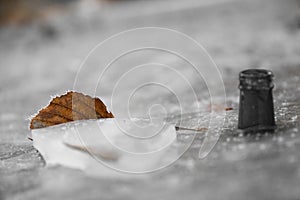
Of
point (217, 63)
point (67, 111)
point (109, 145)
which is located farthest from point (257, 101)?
point (217, 63)

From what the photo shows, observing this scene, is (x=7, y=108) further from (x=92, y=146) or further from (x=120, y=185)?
(x=120, y=185)

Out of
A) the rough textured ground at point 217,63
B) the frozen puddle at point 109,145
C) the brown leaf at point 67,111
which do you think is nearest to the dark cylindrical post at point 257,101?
the rough textured ground at point 217,63

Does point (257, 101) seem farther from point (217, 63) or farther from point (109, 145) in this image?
point (217, 63)

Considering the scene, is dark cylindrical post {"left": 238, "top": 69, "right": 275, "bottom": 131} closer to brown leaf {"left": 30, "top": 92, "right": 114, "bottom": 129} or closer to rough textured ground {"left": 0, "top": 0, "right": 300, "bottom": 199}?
rough textured ground {"left": 0, "top": 0, "right": 300, "bottom": 199}

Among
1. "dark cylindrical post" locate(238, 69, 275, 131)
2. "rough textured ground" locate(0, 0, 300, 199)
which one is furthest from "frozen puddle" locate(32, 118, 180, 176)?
"dark cylindrical post" locate(238, 69, 275, 131)

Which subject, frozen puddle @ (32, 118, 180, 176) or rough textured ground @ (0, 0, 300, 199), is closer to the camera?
rough textured ground @ (0, 0, 300, 199)

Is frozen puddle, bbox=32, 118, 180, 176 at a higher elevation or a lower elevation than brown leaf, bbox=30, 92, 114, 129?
lower

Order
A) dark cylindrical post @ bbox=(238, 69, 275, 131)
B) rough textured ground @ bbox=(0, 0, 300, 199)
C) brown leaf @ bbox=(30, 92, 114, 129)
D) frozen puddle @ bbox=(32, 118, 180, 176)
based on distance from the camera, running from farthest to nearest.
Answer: brown leaf @ bbox=(30, 92, 114, 129) → dark cylindrical post @ bbox=(238, 69, 275, 131) → frozen puddle @ bbox=(32, 118, 180, 176) → rough textured ground @ bbox=(0, 0, 300, 199)
